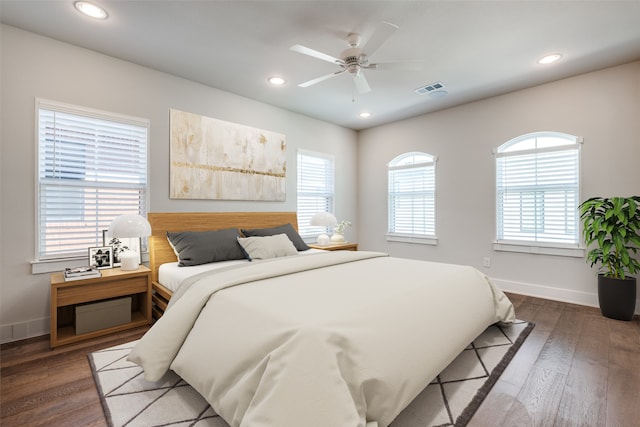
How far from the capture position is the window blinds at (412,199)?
4984 mm

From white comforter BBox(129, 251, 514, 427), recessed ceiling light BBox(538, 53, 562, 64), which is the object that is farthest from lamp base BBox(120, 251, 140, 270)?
recessed ceiling light BBox(538, 53, 562, 64)

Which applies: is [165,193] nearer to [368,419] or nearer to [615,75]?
[368,419]

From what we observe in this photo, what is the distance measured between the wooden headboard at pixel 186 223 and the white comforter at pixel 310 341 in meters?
1.37

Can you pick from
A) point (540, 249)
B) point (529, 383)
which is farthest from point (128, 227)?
point (540, 249)

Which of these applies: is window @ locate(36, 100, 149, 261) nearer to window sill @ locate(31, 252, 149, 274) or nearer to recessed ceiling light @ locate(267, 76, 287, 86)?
window sill @ locate(31, 252, 149, 274)

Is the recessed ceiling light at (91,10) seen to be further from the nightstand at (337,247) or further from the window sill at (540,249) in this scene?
the window sill at (540,249)

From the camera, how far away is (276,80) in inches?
143

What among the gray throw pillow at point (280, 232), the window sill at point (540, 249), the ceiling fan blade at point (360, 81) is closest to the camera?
the ceiling fan blade at point (360, 81)

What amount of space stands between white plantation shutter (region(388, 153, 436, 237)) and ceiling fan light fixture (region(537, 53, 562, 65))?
6.18 ft

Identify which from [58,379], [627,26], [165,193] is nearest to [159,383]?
[58,379]

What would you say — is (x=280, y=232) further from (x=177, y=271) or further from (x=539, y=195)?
(x=539, y=195)

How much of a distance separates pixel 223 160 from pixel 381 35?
97.4 inches

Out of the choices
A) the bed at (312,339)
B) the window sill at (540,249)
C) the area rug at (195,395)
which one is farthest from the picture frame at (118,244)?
the window sill at (540,249)

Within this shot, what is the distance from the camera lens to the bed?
1.25 meters
